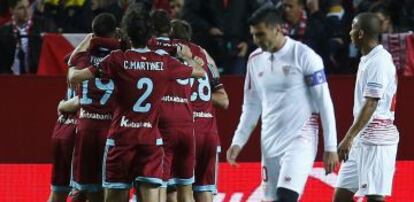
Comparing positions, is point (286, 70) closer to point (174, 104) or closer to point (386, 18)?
point (174, 104)

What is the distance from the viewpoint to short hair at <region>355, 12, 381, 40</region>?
11.6 meters

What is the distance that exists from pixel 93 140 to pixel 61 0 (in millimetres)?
6291

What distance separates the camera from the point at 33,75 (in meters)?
17.1

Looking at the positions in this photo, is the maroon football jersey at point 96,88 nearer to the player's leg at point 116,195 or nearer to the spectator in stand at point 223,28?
the player's leg at point 116,195

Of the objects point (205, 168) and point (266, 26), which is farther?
point (205, 168)

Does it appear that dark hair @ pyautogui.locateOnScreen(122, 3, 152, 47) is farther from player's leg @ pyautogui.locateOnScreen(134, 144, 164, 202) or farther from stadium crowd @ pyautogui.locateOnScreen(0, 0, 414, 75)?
stadium crowd @ pyautogui.locateOnScreen(0, 0, 414, 75)

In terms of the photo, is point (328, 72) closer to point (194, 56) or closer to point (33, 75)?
point (33, 75)

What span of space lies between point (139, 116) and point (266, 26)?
1351 mm

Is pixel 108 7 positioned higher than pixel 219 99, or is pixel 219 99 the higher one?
pixel 108 7

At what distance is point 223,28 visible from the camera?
17406 millimetres

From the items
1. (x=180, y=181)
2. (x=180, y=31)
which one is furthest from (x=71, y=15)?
(x=180, y=181)

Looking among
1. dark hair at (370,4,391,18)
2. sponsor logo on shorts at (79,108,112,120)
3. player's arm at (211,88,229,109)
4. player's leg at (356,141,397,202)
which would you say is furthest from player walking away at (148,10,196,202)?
dark hair at (370,4,391,18)

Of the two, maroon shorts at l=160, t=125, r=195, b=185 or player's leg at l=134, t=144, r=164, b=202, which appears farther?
maroon shorts at l=160, t=125, r=195, b=185

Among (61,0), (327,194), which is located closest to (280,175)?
(327,194)
